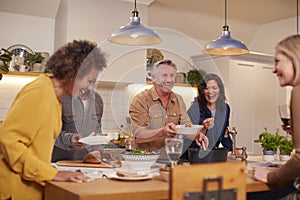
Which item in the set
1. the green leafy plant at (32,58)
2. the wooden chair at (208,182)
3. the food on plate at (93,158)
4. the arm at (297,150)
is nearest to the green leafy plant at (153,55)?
the green leafy plant at (32,58)

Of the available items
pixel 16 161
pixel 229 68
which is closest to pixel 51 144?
pixel 16 161

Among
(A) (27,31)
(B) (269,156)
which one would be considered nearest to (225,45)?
(B) (269,156)

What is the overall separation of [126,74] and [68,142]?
252cm

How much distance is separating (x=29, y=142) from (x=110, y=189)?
470 millimetres

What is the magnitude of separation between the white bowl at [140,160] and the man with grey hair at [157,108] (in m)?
0.74

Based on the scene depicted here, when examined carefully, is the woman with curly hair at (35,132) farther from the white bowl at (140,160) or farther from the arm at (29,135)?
the white bowl at (140,160)

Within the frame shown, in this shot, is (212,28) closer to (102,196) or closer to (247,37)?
(247,37)

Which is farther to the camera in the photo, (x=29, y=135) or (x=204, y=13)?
(x=204, y=13)

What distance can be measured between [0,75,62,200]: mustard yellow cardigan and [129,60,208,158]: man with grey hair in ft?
3.49

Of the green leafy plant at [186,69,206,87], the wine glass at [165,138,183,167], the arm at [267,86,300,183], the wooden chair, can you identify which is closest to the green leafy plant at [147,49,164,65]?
the green leafy plant at [186,69,206,87]

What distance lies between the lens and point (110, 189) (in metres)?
1.49

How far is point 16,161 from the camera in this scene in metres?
1.71

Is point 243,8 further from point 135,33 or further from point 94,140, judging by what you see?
point 94,140

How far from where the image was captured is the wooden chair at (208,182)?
131cm
